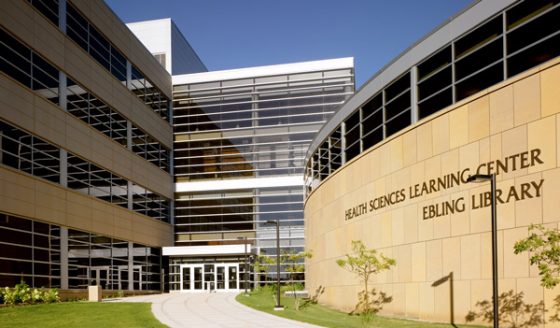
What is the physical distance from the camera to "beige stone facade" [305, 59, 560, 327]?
16.3m

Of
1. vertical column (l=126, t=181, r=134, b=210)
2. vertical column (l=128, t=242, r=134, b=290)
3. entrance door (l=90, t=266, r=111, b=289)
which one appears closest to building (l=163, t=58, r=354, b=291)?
vertical column (l=128, t=242, r=134, b=290)

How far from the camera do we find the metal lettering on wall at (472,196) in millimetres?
16548

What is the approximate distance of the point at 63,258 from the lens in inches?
1455

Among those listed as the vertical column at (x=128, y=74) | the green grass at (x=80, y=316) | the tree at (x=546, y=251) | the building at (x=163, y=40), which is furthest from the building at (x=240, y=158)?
the tree at (x=546, y=251)

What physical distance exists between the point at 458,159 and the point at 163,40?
5087 centimetres

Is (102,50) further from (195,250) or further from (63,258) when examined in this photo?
(195,250)

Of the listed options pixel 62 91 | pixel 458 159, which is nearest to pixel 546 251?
pixel 458 159

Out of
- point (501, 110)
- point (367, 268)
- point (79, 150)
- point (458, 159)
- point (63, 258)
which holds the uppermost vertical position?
point (79, 150)

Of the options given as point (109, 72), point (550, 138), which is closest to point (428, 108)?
point (550, 138)

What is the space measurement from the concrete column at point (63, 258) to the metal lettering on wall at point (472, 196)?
20.5 meters

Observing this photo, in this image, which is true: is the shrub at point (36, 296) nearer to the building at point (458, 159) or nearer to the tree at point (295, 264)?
the tree at point (295, 264)

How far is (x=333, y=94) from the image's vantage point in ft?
186

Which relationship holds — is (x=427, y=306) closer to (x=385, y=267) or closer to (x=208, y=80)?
(x=385, y=267)

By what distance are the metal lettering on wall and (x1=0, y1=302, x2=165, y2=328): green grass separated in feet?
33.0
